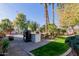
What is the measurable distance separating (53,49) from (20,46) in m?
0.34

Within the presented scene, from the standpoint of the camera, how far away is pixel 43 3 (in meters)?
2.49

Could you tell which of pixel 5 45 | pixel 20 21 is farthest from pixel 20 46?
pixel 20 21

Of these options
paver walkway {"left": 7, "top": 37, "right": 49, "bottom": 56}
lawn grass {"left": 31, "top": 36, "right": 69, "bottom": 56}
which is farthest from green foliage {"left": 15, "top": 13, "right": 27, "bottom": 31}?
lawn grass {"left": 31, "top": 36, "right": 69, "bottom": 56}

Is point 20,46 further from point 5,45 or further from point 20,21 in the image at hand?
point 20,21

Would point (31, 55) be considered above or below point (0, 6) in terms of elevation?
below

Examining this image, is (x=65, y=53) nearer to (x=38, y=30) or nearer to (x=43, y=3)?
(x=38, y=30)

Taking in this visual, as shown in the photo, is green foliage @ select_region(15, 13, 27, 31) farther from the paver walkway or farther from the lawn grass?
the lawn grass

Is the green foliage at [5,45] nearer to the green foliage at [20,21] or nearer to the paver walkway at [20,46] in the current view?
the paver walkway at [20,46]

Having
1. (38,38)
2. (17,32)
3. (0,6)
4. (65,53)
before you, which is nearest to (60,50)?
(65,53)

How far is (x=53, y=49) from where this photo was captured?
8.23 ft

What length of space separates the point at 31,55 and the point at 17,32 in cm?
28

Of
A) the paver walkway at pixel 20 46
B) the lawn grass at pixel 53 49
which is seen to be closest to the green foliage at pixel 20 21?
Answer: the paver walkway at pixel 20 46

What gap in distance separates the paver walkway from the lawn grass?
0.05 meters

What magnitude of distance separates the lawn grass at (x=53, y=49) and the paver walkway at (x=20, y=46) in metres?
0.05
